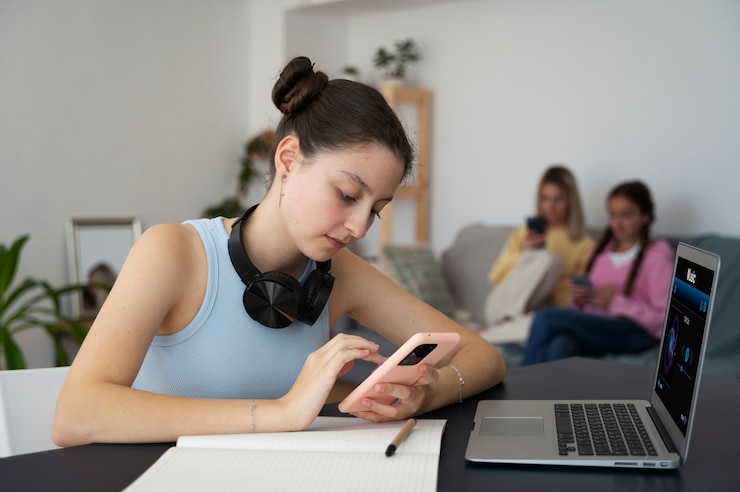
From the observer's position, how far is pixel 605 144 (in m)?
4.37

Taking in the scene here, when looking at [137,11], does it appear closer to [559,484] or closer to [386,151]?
[386,151]

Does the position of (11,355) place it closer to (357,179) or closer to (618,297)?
(357,179)

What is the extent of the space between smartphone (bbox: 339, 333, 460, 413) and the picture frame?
328 centimetres

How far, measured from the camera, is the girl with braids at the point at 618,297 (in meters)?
3.44

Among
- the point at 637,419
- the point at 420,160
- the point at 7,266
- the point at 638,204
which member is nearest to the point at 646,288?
the point at 638,204

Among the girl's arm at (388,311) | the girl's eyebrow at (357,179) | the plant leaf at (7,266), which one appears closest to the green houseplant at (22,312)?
the plant leaf at (7,266)

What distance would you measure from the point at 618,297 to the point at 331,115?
259cm

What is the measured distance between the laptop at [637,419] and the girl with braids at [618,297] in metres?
2.20

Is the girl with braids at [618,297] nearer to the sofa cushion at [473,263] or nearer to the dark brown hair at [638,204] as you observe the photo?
the dark brown hair at [638,204]

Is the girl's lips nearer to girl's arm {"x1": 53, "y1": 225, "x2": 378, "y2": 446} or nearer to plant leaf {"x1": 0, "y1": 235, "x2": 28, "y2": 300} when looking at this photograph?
girl's arm {"x1": 53, "y1": 225, "x2": 378, "y2": 446}

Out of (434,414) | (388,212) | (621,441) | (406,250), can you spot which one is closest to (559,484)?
(621,441)

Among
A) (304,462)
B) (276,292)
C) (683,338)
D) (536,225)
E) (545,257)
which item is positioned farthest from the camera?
(536,225)

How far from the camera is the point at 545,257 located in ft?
12.8

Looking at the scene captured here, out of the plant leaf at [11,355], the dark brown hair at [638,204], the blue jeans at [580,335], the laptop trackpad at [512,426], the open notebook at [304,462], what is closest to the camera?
the open notebook at [304,462]
